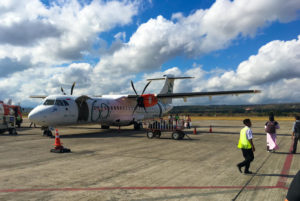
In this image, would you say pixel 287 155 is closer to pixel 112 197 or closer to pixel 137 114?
pixel 112 197

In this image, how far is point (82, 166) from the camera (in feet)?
25.5

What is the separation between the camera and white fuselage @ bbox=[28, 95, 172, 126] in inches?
637

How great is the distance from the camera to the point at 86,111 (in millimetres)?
19109

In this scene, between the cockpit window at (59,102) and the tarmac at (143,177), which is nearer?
the tarmac at (143,177)

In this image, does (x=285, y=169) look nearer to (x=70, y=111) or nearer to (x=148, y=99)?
(x=70, y=111)

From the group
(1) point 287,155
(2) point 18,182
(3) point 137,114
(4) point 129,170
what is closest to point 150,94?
(3) point 137,114

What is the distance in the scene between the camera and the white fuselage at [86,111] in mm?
16188

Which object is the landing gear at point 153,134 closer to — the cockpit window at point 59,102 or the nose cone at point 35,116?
the cockpit window at point 59,102

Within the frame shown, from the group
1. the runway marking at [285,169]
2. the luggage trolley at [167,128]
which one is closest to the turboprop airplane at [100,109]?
the luggage trolley at [167,128]

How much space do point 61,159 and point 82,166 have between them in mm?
1570

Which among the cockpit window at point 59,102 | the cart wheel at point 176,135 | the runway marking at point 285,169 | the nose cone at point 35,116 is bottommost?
the runway marking at point 285,169

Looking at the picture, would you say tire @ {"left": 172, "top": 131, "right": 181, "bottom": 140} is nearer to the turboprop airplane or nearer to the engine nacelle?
the turboprop airplane

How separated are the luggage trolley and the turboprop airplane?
5.57 metres

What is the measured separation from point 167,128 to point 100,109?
7258 millimetres
